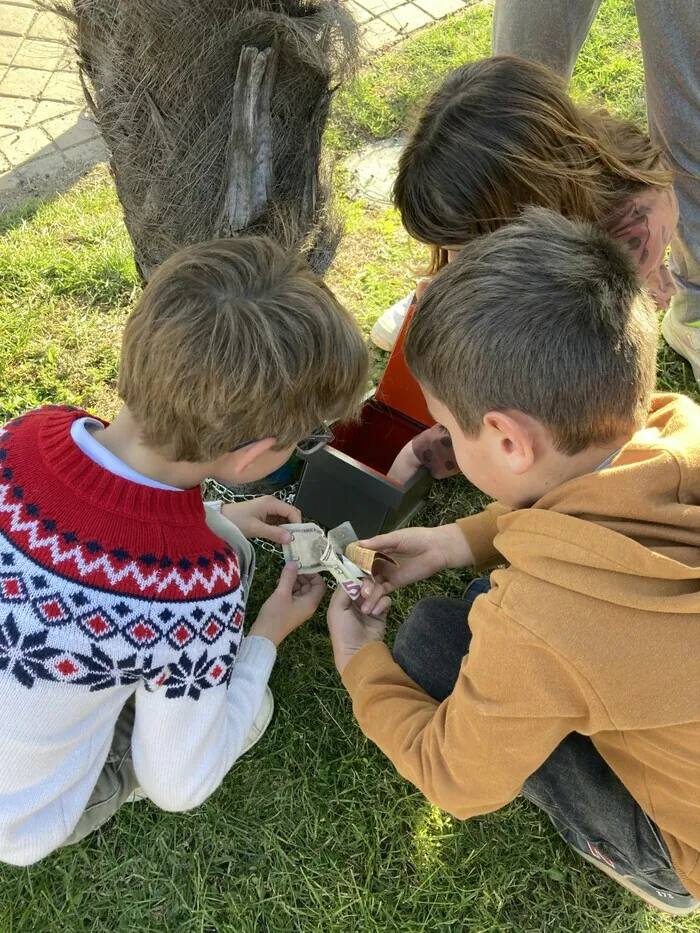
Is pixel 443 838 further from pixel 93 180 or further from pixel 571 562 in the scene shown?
pixel 93 180

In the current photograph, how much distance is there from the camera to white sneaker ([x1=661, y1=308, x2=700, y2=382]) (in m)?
2.82

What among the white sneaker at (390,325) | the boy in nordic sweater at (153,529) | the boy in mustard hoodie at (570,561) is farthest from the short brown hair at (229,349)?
the white sneaker at (390,325)

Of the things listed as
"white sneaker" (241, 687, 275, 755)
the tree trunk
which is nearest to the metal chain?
"white sneaker" (241, 687, 275, 755)

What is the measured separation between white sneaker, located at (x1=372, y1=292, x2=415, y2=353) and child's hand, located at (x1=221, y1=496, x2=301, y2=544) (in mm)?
1025

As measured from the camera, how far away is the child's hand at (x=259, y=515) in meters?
2.11

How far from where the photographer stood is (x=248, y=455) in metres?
1.51

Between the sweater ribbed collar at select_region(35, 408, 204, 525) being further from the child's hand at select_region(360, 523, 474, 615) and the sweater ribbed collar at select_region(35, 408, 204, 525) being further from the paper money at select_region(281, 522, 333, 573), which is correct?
the child's hand at select_region(360, 523, 474, 615)

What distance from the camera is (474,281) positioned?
1431 mm

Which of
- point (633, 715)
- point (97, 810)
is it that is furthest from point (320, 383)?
point (97, 810)

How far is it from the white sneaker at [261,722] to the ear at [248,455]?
0.79 meters

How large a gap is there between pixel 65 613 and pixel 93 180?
300 cm

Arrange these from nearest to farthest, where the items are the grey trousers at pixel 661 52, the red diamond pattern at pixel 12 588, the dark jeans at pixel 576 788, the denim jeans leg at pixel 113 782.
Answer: the red diamond pattern at pixel 12 588
the dark jeans at pixel 576 788
the denim jeans leg at pixel 113 782
the grey trousers at pixel 661 52

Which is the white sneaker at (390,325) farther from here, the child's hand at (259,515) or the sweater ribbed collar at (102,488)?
the sweater ribbed collar at (102,488)

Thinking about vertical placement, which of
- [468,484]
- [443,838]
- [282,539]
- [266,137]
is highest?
[266,137]
